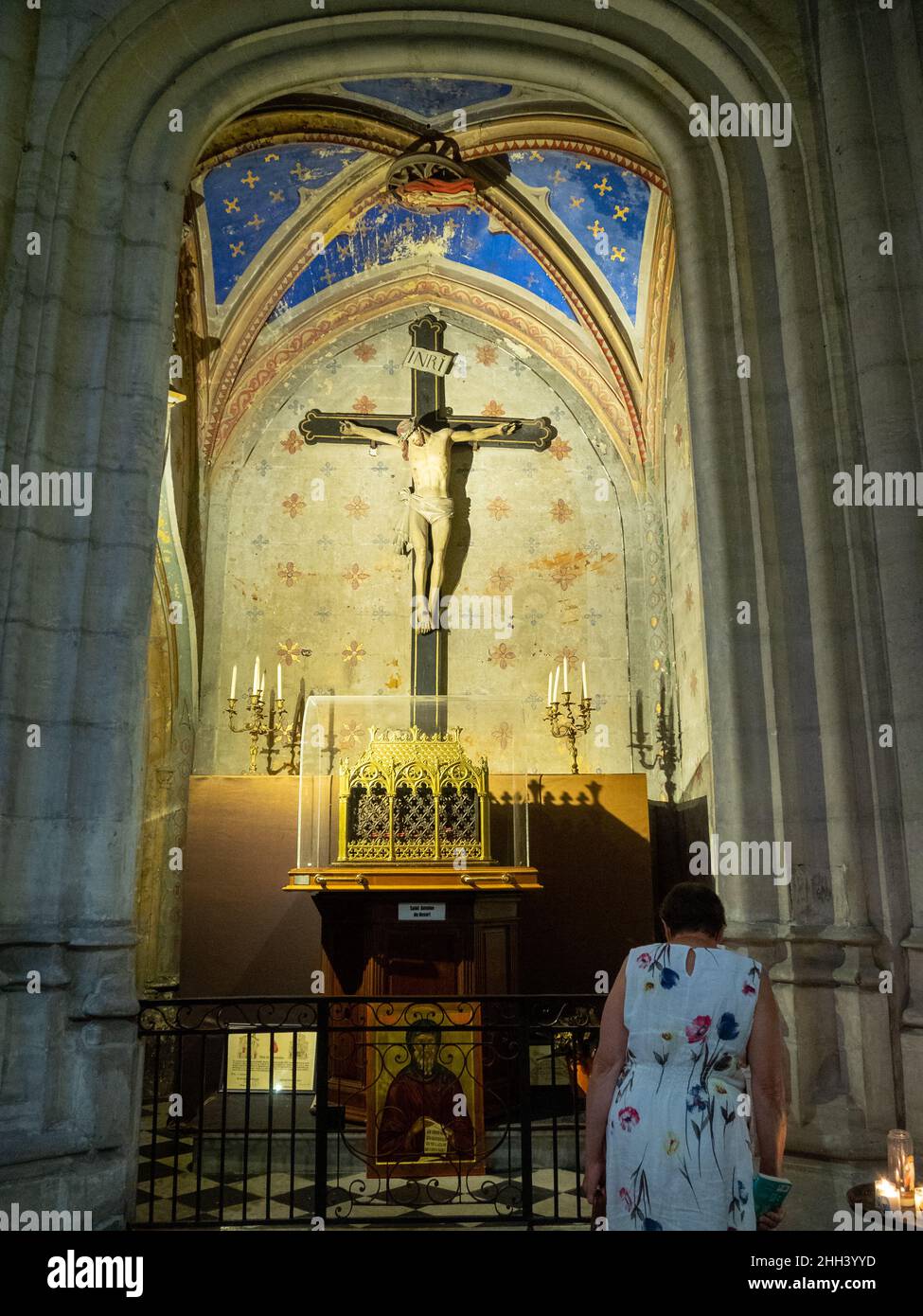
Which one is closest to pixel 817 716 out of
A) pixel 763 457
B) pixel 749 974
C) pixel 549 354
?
pixel 763 457

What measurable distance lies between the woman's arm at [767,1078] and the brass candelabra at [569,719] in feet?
20.6

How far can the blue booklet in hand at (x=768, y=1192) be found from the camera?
8.02 feet

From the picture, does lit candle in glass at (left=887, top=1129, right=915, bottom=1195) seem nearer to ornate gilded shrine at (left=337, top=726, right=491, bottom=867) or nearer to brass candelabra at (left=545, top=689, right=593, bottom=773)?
ornate gilded shrine at (left=337, top=726, right=491, bottom=867)

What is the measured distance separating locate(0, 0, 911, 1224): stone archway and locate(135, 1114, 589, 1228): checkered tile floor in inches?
53.8

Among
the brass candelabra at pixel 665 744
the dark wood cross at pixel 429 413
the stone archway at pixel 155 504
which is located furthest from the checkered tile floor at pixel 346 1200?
the dark wood cross at pixel 429 413

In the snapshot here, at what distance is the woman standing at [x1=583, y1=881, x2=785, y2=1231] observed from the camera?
248 cm

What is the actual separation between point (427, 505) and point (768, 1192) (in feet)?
24.5

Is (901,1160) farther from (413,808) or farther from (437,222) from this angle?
(437,222)

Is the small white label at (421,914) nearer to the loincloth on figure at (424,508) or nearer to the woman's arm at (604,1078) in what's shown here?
the woman's arm at (604,1078)

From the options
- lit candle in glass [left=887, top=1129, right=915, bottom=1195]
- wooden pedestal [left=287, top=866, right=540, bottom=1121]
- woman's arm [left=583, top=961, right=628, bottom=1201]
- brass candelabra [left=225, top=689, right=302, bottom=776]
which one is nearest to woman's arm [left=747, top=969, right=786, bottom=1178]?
woman's arm [left=583, top=961, right=628, bottom=1201]

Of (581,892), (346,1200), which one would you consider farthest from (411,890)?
(581,892)

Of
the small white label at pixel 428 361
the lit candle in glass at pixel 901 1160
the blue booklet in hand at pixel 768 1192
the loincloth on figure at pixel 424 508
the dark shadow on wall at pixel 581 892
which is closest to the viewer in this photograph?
the blue booklet in hand at pixel 768 1192

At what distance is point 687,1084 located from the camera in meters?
2.51
